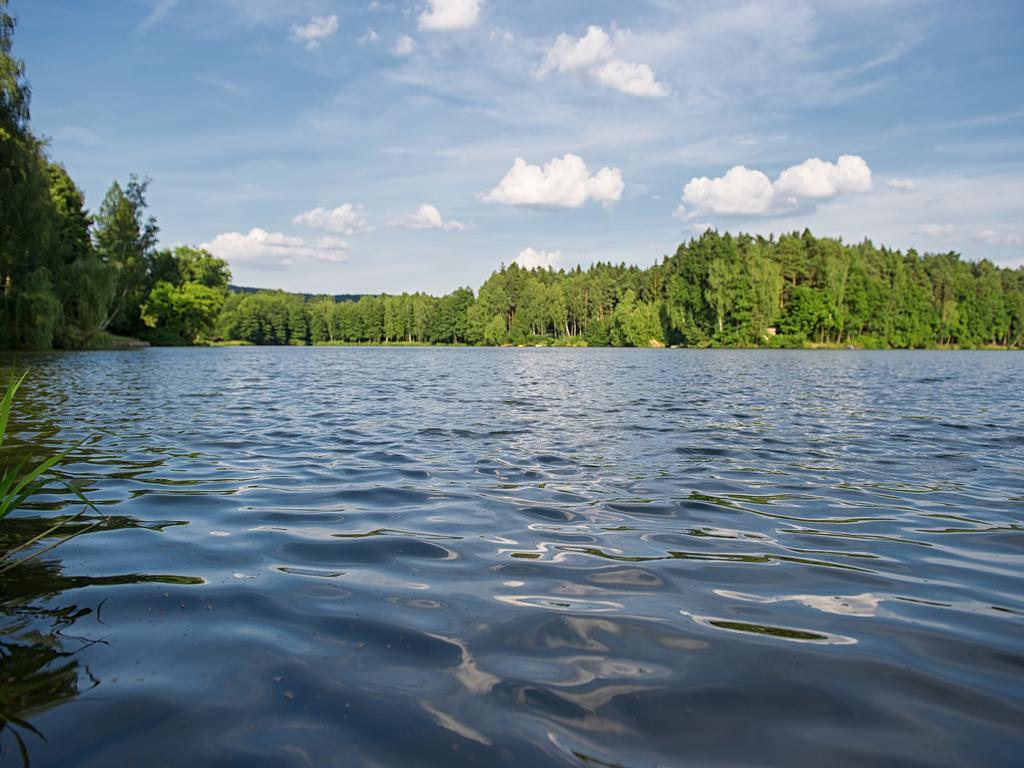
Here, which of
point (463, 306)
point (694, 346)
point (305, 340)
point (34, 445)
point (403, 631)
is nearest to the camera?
point (403, 631)

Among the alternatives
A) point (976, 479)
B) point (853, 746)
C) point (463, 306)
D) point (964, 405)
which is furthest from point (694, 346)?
point (853, 746)

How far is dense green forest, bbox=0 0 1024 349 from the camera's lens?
36.5 m

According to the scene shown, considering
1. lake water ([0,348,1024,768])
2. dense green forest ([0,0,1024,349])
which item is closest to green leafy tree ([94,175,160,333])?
dense green forest ([0,0,1024,349])

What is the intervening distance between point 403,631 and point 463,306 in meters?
140

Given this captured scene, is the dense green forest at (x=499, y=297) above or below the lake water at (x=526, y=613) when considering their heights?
above

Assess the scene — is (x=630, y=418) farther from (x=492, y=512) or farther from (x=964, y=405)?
(x=964, y=405)

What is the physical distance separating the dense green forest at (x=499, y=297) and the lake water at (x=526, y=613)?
35.1 meters

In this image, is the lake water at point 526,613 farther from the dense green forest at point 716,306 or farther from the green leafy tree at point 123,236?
the dense green forest at point 716,306

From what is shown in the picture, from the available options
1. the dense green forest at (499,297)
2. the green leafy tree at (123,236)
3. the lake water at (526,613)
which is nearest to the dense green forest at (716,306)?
the dense green forest at (499,297)

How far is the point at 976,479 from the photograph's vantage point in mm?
7582

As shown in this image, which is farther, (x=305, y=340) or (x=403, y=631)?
(x=305, y=340)

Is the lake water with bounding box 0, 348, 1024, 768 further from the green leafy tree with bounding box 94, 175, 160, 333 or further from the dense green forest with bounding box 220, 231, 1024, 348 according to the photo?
the dense green forest with bounding box 220, 231, 1024, 348

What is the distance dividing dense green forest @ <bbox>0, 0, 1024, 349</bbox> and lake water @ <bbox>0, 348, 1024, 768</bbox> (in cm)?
3511

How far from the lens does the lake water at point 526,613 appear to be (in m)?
2.53
